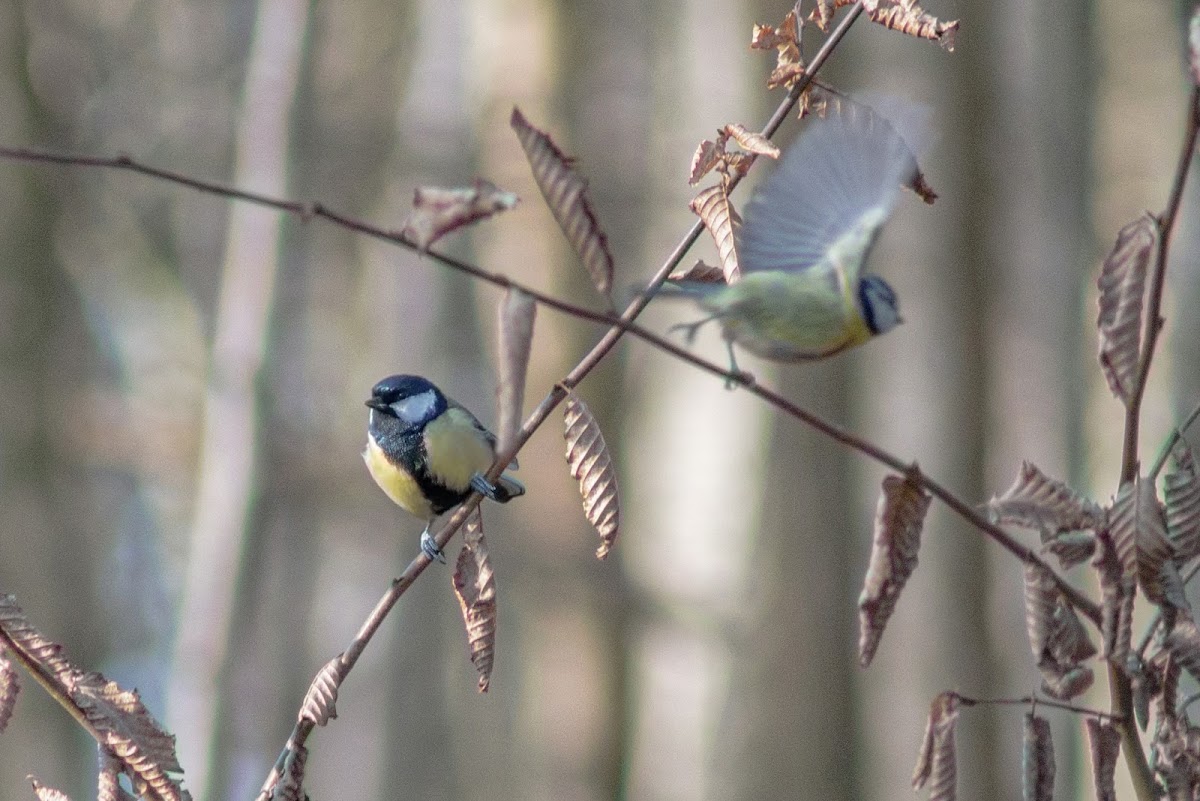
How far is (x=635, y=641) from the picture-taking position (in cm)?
702

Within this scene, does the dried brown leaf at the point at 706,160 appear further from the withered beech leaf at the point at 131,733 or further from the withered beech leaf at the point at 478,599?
the withered beech leaf at the point at 131,733

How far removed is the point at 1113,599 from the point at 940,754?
25 centimetres

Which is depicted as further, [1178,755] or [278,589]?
[278,589]

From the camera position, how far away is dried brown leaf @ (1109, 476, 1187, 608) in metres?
1.22

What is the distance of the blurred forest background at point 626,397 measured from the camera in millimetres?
6102

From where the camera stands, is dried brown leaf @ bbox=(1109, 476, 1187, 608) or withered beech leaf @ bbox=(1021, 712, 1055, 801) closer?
dried brown leaf @ bbox=(1109, 476, 1187, 608)

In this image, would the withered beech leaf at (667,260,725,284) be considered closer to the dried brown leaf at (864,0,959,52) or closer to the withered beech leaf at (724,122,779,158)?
the withered beech leaf at (724,122,779,158)

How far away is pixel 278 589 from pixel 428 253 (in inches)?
381

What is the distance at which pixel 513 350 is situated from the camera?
3.59 ft

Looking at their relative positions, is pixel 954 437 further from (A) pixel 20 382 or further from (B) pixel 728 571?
(A) pixel 20 382

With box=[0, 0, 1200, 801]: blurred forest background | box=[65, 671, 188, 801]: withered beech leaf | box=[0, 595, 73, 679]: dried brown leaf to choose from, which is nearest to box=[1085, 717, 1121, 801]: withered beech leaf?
box=[65, 671, 188, 801]: withered beech leaf

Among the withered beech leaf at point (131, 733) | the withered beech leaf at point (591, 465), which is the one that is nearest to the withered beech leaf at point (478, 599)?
the withered beech leaf at point (591, 465)

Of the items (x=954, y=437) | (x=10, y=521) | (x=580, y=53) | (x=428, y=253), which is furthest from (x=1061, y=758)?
(x=428, y=253)

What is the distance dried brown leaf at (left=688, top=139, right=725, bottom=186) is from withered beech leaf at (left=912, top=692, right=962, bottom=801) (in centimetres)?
64
